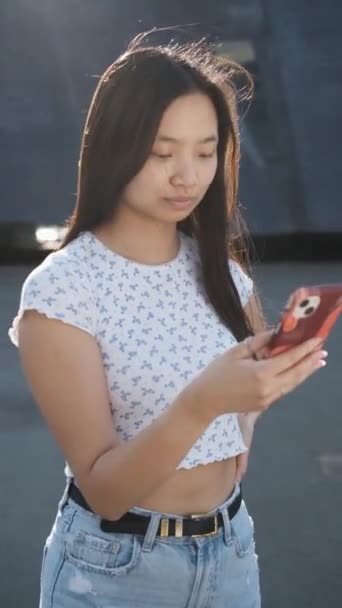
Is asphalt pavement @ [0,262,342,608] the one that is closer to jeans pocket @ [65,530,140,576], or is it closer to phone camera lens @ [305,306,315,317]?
jeans pocket @ [65,530,140,576]

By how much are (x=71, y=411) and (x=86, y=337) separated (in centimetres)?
12

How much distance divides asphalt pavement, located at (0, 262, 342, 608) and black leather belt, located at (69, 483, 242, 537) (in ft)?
5.28

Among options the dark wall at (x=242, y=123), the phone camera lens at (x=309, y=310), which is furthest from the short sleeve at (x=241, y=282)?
the dark wall at (x=242, y=123)

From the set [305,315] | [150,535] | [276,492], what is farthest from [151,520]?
[276,492]

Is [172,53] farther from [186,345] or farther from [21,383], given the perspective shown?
[21,383]

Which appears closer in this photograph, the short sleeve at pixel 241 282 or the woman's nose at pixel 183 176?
the woman's nose at pixel 183 176

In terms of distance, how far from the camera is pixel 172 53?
1844 mm

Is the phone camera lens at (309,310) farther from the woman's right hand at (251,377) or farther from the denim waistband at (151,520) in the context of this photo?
the denim waistband at (151,520)

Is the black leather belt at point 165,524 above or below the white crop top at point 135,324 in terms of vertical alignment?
below

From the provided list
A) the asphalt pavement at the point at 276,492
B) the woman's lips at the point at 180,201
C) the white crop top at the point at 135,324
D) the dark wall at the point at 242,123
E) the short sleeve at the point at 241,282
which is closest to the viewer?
the white crop top at the point at 135,324

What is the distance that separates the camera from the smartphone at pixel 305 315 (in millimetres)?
1326

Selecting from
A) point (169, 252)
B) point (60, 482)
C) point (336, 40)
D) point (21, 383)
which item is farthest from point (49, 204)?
point (169, 252)

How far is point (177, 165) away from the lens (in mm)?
1728

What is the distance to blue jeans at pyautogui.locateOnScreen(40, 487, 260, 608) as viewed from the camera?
166cm
